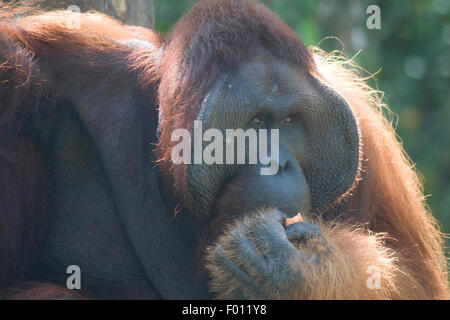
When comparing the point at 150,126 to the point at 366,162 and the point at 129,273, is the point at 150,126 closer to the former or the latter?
the point at 129,273

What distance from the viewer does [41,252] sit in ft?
9.81

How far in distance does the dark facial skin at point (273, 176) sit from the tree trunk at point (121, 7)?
5.24 ft

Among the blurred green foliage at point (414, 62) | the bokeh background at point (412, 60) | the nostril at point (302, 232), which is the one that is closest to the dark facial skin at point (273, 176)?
the nostril at point (302, 232)

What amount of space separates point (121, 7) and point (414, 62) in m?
6.87

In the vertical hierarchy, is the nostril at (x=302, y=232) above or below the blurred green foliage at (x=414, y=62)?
below

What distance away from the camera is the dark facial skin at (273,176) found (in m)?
2.58

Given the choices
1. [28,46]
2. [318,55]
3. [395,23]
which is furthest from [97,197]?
[395,23]

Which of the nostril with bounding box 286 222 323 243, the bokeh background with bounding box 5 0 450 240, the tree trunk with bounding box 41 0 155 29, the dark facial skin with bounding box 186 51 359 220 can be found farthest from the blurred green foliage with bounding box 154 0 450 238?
the nostril with bounding box 286 222 323 243

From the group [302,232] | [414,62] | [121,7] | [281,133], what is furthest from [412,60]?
[302,232]

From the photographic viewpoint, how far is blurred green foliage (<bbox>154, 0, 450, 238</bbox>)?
911cm

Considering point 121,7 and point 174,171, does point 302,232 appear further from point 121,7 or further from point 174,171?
point 121,7

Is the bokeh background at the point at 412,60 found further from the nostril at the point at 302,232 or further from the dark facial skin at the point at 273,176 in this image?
the nostril at the point at 302,232

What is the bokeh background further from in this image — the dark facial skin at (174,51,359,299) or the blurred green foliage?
the dark facial skin at (174,51,359,299)
